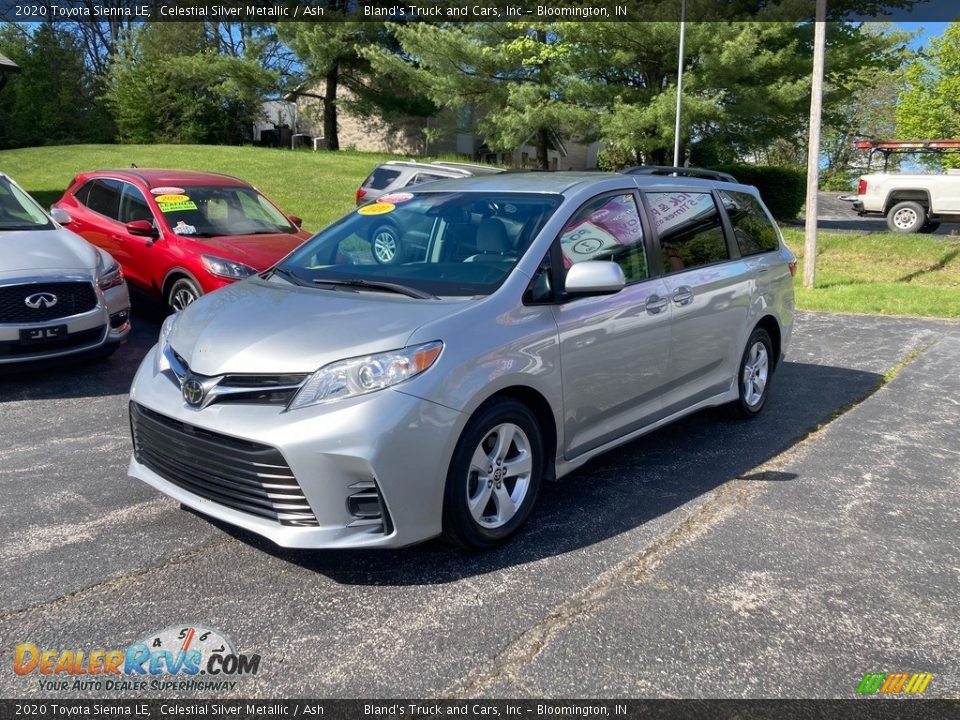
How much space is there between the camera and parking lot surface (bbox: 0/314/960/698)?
308 centimetres

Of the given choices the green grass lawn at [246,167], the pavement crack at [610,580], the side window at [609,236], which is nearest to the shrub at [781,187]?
the green grass lawn at [246,167]

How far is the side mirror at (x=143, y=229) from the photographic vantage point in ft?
28.3

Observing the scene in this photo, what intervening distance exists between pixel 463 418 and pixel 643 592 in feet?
3.43

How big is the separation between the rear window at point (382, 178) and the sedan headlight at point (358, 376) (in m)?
12.8

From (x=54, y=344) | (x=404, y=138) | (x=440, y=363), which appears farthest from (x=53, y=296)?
(x=404, y=138)

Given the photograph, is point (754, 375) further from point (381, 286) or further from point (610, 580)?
point (381, 286)

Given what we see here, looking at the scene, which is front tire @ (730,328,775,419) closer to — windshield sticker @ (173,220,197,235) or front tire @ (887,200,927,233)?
windshield sticker @ (173,220,197,235)

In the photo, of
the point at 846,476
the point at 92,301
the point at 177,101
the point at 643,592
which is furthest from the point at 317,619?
the point at 177,101

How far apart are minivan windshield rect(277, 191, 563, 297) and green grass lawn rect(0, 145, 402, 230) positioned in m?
13.8

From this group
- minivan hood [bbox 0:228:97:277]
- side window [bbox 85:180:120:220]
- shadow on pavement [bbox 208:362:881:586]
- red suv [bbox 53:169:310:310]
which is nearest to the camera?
shadow on pavement [bbox 208:362:881:586]

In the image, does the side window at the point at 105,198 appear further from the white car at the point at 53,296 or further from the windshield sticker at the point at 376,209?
the windshield sticker at the point at 376,209

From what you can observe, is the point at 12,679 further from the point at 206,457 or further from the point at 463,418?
the point at 463,418

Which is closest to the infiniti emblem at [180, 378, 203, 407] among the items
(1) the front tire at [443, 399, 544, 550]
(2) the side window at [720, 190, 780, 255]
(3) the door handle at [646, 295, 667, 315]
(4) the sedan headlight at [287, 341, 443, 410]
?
(4) the sedan headlight at [287, 341, 443, 410]

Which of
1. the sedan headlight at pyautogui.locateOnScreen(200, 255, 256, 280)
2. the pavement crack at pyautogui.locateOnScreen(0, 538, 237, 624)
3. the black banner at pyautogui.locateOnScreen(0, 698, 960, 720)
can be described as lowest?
the black banner at pyautogui.locateOnScreen(0, 698, 960, 720)
